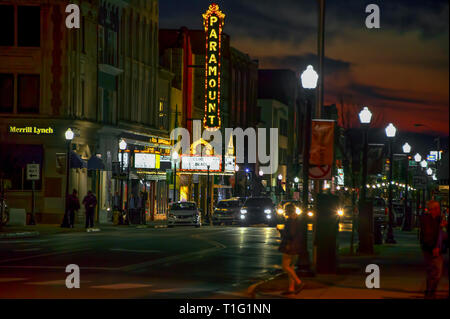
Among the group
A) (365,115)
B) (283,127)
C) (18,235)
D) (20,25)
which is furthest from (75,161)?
(283,127)

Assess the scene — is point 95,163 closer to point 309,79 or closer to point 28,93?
point 28,93

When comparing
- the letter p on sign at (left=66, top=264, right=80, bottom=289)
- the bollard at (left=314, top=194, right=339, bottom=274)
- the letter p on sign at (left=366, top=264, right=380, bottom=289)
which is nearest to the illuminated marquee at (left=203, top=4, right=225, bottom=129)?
the letter p on sign at (left=66, top=264, right=80, bottom=289)

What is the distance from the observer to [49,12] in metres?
51.6

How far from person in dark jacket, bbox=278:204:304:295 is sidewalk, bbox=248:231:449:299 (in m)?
0.31

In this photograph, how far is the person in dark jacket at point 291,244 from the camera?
17.7 metres

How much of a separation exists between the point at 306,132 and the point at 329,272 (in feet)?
10.8

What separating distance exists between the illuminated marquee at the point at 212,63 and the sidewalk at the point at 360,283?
4605 centimetres

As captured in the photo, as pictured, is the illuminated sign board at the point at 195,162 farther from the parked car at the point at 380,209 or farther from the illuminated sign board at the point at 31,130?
the illuminated sign board at the point at 31,130

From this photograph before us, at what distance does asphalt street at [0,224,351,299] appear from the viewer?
17969mm

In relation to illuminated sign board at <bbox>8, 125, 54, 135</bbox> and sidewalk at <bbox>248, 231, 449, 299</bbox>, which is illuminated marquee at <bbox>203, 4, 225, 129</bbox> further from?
sidewalk at <bbox>248, 231, 449, 299</bbox>

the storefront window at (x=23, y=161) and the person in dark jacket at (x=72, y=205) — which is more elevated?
the storefront window at (x=23, y=161)

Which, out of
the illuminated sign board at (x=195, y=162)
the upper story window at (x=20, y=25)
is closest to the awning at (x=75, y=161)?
the upper story window at (x=20, y=25)
